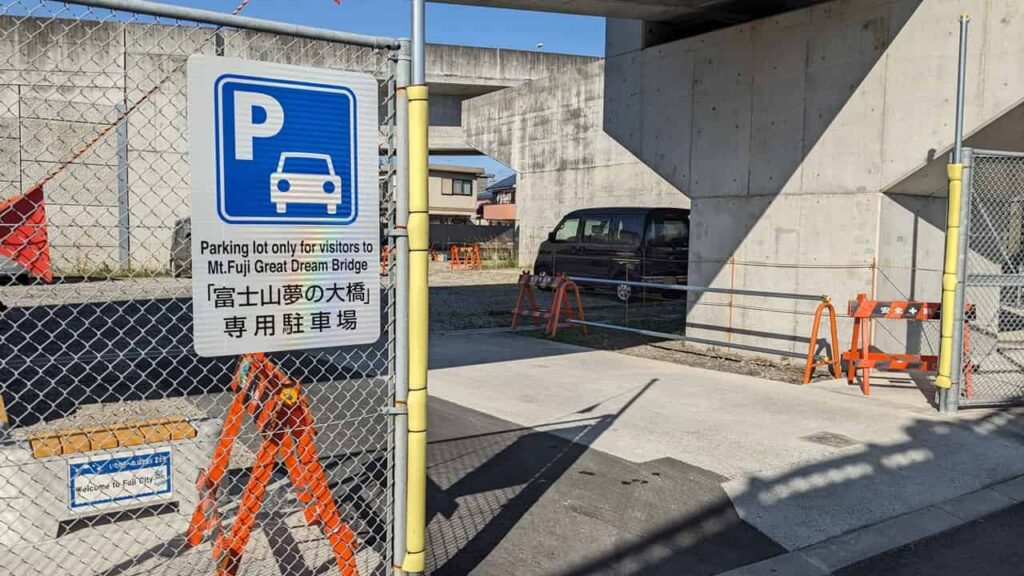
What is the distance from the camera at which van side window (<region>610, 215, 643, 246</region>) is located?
15.8 m

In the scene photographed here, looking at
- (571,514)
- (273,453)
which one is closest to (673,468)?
(571,514)

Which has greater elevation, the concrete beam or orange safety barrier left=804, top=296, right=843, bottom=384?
the concrete beam

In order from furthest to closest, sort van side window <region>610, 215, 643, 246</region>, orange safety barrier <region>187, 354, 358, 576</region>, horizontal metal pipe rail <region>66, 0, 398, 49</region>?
van side window <region>610, 215, 643, 246</region>, orange safety barrier <region>187, 354, 358, 576</region>, horizontal metal pipe rail <region>66, 0, 398, 49</region>

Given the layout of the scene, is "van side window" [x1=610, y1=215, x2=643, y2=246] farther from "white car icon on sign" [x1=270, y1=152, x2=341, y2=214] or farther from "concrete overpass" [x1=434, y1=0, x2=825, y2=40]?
"white car icon on sign" [x1=270, y1=152, x2=341, y2=214]

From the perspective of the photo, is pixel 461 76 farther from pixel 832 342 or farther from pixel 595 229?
pixel 832 342

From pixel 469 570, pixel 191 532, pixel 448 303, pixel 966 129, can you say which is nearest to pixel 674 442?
pixel 469 570

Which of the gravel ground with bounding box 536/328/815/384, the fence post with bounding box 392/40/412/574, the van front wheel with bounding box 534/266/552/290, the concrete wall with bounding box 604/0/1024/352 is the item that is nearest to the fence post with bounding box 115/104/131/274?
the fence post with bounding box 392/40/412/574

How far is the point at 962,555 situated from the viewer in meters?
4.02

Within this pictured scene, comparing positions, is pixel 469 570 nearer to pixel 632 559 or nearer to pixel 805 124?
pixel 632 559

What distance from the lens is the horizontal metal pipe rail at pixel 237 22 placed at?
7.86ft

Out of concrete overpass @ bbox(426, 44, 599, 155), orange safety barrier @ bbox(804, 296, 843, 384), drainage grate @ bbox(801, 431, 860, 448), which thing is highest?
concrete overpass @ bbox(426, 44, 599, 155)

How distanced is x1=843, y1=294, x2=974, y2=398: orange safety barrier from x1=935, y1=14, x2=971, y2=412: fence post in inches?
22.0

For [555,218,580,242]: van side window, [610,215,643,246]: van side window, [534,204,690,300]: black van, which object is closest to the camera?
[534,204,690,300]: black van

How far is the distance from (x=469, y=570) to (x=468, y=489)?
1120 mm
